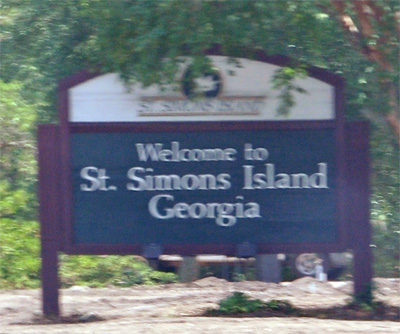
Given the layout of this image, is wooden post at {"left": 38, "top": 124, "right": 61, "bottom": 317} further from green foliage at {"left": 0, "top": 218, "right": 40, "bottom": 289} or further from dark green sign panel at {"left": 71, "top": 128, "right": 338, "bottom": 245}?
green foliage at {"left": 0, "top": 218, "right": 40, "bottom": 289}

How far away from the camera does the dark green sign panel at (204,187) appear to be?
948 cm

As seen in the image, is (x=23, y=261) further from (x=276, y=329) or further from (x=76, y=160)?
(x=276, y=329)

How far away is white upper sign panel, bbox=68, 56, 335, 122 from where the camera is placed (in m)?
9.41

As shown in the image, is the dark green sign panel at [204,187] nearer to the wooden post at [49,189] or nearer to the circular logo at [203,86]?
the wooden post at [49,189]

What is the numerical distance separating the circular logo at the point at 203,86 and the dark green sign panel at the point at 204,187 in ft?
1.49

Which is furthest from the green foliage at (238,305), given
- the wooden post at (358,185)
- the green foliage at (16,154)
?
the green foliage at (16,154)

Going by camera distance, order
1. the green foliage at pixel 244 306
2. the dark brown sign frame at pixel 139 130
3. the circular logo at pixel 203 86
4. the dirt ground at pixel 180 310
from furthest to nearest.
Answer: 1. the green foliage at pixel 244 306
2. the dark brown sign frame at pixel 139 130
3. the circular logo at pixel 203 86
4. the dirt ground at pixel 180 310

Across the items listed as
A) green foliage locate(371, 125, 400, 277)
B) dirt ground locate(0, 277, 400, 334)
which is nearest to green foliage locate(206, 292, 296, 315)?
dirt ground locate(0, 277, 400, 334)

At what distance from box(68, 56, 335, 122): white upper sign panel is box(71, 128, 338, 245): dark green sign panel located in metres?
0.19

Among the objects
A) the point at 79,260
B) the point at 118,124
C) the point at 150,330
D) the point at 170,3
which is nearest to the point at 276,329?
the point at 150,330

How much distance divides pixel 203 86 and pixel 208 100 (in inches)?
6.9

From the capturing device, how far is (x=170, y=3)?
8.05m

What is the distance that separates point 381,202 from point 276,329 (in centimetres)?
358

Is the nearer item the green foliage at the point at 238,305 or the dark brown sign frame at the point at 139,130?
the dark brown sign frame at the point at 139,130
